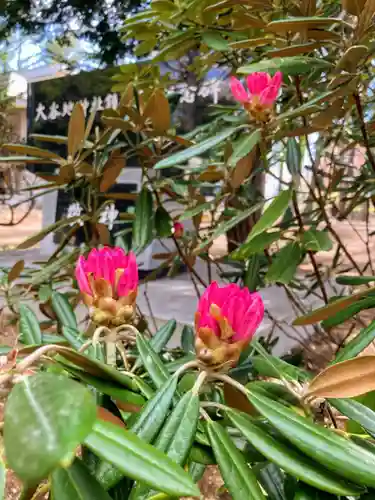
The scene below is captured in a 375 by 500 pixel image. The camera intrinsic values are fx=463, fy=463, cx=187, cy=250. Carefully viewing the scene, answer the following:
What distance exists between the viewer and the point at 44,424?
200 millimetres

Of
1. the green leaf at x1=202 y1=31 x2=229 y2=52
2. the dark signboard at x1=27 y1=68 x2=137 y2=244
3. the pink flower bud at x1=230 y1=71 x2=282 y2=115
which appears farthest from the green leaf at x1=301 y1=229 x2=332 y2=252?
the dark signboard at x1=27 y1=68 x2=137 y2=244

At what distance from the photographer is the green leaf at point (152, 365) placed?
41cm

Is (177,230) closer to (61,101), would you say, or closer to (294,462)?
(294,462)

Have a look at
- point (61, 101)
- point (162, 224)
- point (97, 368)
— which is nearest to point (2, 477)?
point (97, 368)

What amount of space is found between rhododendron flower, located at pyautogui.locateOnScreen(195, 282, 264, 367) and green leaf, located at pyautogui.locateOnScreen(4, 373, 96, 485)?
0.16 m

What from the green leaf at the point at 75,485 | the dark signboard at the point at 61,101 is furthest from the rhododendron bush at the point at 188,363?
the dark signboard at the point at 61,101

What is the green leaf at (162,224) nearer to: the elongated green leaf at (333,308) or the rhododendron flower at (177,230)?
the rhododendron flower at (177,230)

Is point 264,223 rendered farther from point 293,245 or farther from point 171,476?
point 171,476

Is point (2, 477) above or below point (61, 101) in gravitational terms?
below

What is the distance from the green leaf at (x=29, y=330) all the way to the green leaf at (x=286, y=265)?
37cm

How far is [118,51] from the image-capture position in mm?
2932

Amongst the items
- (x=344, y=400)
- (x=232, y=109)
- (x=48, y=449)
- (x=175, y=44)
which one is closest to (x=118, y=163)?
(x=175, y=44)

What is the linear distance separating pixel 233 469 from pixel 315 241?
506 mm

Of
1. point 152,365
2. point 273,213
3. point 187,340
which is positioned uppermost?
point 273,213
